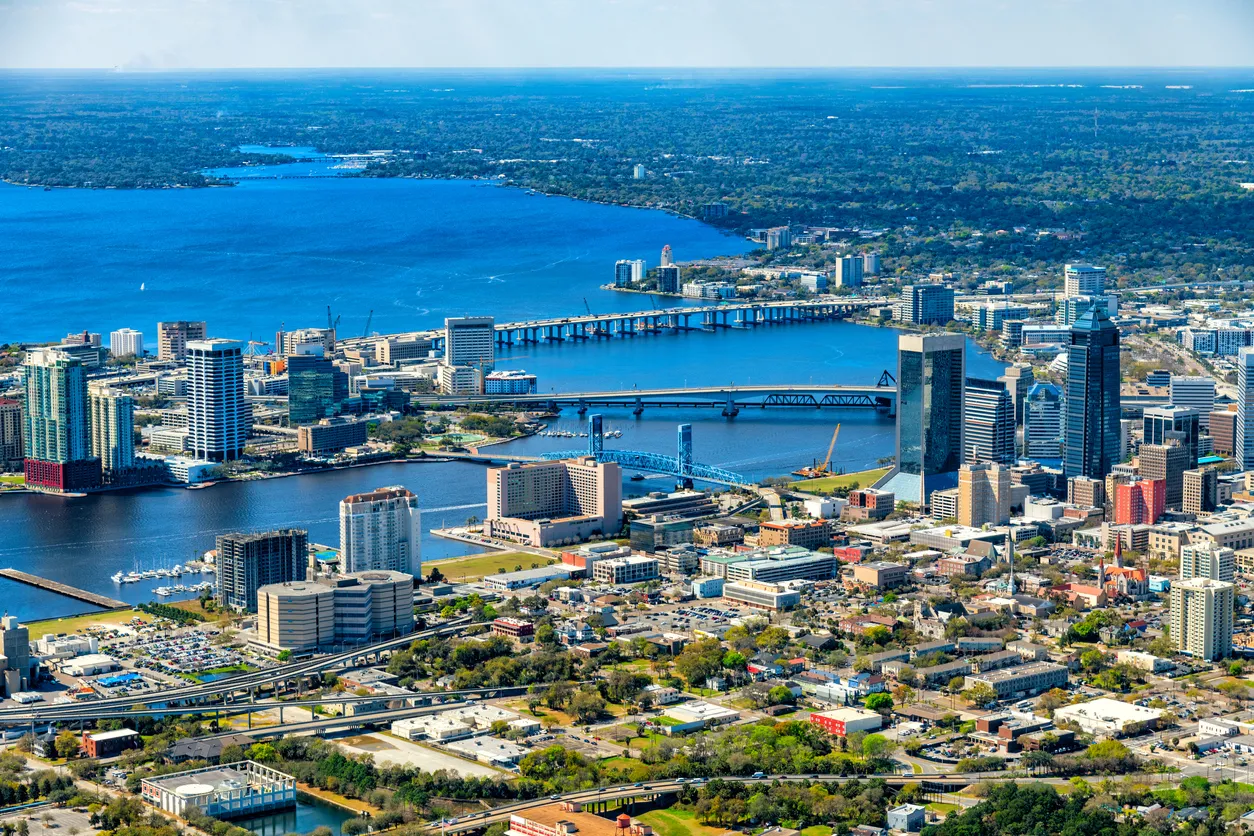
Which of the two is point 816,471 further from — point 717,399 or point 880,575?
point 880,575

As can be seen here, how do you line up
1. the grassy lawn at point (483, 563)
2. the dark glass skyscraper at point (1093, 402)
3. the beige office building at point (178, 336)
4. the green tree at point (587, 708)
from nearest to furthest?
the green tree at point (587, 708) → the grassy lawn at point (483, 563) → the dark glass skyscraper at point (1093, 402) → the beige office building at point (178, 336)

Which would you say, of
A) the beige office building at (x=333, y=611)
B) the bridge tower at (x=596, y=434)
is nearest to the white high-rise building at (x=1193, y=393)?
the bridge tower at (x=596, y=434)

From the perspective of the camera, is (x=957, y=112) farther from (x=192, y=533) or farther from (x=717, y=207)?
(x=192, y=533)

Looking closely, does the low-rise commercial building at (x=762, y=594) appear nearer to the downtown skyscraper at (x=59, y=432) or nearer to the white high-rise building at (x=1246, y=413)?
the white high-rise building at (x=1246, y=413)

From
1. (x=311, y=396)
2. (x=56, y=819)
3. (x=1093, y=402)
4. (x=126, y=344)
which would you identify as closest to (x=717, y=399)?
(x=311, y=396)

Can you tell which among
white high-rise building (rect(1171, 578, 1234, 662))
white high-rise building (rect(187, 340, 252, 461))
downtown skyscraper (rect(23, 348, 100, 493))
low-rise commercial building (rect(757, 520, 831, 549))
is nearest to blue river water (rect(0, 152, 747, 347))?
white high-rise building (rect(187, 340, 252, 461))

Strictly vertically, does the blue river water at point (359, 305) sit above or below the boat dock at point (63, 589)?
above
